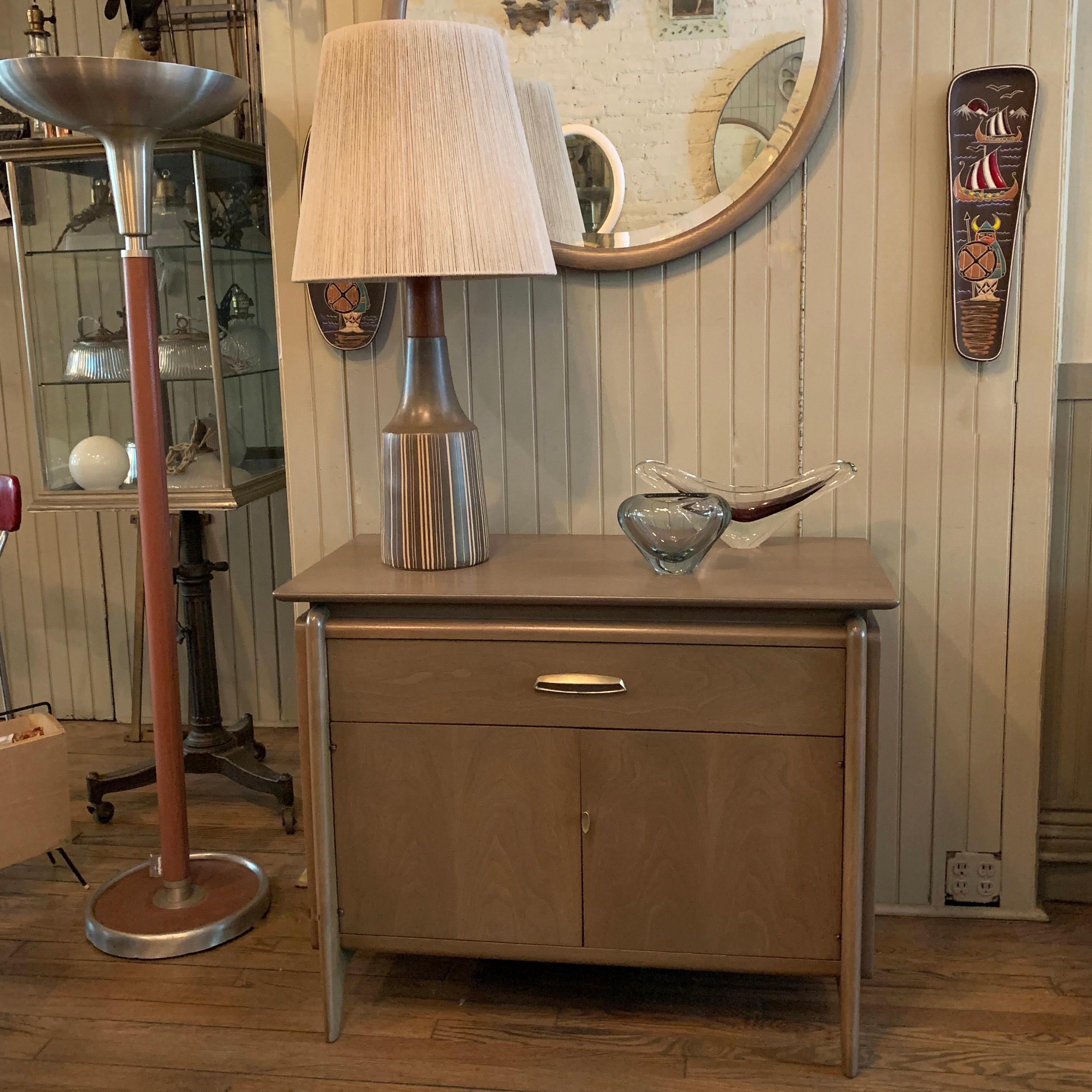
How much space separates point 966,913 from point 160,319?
7.17 feet

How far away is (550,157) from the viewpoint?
2.11m

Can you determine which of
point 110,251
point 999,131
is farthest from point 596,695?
point 110,251

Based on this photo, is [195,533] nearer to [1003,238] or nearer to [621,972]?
[621,972]

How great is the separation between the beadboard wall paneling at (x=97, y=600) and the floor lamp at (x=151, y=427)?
1049mm

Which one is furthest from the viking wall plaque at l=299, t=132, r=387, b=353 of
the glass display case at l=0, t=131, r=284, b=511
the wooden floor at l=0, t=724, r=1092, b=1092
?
the wooden floor at l=0, t=724, r=1092, b=1092

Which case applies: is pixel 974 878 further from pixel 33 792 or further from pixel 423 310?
pixel 33 792

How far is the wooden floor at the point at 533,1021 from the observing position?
6.04 ft

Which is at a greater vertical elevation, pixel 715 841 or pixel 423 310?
pixel 423 310

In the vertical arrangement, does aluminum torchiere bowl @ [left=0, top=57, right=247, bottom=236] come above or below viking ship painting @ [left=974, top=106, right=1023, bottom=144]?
above

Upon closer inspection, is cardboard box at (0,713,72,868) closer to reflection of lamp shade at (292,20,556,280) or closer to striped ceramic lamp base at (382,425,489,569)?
striped ceramic lamp base at (382,425,489,569)

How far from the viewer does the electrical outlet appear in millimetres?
2264

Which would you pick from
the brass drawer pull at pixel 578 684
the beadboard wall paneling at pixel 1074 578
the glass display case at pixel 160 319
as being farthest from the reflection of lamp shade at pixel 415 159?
the beadboard wall paneling at pixel 1074 578

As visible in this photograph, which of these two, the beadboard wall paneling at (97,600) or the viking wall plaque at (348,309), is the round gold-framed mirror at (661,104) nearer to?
the viking wall plaque at (348,309)

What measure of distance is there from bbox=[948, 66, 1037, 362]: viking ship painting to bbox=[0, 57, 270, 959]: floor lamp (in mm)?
1313
